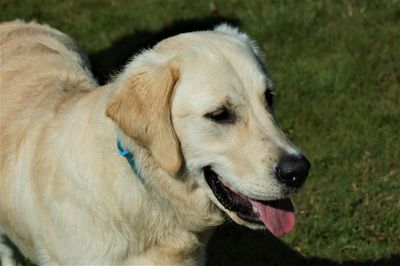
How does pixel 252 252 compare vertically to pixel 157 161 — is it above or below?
below

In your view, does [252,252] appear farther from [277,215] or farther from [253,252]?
[277,215]

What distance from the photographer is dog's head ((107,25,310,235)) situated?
4.02 meters

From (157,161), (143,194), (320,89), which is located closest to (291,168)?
(157,161)

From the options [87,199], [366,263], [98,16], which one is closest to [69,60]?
[87,199]

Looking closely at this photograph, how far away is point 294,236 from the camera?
242 inches

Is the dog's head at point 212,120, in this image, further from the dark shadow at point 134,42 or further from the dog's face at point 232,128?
the dark shadow at point 134,42

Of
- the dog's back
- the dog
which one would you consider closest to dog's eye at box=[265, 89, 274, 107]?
the dog

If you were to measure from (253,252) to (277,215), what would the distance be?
6.16 ft

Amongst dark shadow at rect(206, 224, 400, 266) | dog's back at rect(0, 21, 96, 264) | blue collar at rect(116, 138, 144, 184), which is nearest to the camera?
blue collar at rect(116, 138, 144, 184)

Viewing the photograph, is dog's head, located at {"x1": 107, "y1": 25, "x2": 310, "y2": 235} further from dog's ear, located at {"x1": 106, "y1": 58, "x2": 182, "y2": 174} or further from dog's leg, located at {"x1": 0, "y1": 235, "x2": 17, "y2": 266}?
dog's leg, located at {"x1": 0, "y1": 235, "x2": 17, "y2": 266}

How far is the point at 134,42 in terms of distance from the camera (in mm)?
9289

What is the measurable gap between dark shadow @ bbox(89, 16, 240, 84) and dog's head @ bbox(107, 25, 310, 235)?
4603mm

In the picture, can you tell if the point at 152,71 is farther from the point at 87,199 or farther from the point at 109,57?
the point at 109,57

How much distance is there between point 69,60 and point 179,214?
171 centimetres
